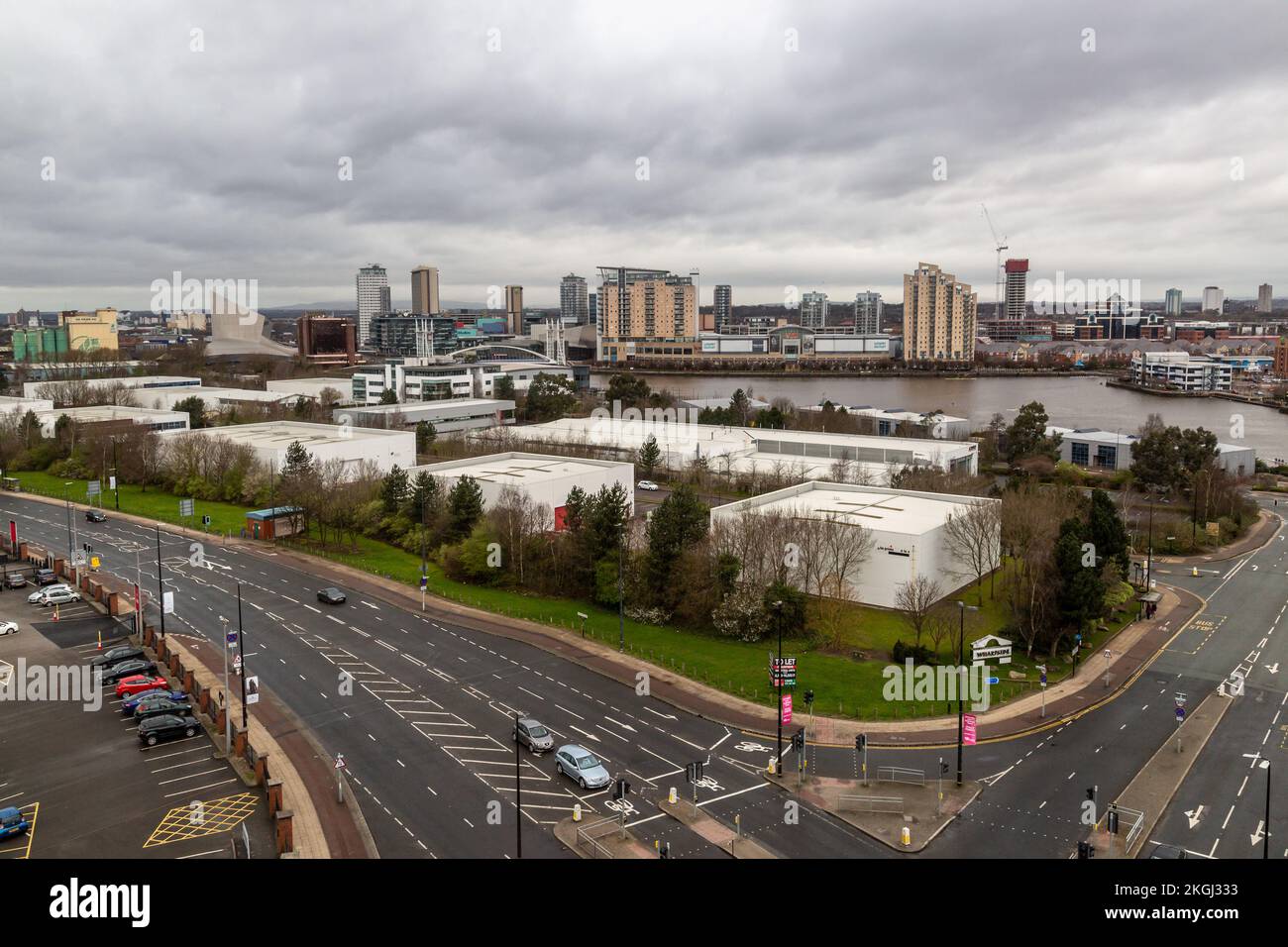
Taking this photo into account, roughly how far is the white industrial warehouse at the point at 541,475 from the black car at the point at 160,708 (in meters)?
16.2

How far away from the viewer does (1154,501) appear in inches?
1924

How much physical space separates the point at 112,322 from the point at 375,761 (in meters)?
192

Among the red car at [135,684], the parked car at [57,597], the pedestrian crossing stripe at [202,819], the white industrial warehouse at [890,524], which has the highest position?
the white industrial warehouse at [890,524]

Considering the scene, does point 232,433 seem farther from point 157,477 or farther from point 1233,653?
point 1233,653

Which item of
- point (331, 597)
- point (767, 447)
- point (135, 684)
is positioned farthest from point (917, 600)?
point (767, 447)

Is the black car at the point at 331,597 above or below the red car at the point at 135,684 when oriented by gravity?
above

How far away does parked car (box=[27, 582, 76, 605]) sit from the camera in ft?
102

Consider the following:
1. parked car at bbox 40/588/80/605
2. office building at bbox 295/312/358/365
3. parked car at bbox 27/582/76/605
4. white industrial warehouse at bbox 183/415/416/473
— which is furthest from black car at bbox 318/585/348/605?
office building at bbox 295/312/358/365

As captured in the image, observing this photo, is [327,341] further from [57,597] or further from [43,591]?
[57,597]

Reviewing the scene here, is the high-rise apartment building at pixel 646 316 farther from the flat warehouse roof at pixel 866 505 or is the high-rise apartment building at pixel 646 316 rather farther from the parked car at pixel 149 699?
the parked car at pixel 149 699

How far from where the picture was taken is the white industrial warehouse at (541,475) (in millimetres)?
39688

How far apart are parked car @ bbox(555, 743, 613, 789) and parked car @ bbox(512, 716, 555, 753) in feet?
1.90

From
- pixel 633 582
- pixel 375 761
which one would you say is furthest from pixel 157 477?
pixel 375 761

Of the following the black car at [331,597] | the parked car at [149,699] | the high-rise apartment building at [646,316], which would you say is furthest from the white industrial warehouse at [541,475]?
the high-rise apartment building at [646,316]
